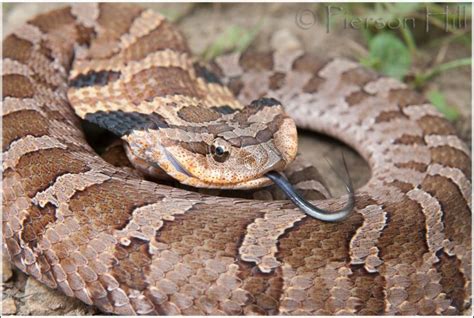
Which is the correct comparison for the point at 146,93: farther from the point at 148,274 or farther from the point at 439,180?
the point at 439,180

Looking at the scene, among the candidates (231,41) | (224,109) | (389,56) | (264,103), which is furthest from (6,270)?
(389,56)

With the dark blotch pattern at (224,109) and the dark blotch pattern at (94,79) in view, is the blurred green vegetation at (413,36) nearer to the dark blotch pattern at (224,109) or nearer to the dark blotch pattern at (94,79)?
the dark blotch pattern at (224,109)

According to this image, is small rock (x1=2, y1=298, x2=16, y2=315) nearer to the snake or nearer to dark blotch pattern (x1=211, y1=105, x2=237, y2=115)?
the snake

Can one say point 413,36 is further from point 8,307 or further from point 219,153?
point 8,307

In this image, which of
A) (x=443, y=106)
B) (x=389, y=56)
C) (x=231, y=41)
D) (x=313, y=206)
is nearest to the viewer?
(x=313, y=206)

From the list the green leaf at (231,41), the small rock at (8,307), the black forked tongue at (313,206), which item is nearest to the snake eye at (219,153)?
the black forked tongue at (313,206)

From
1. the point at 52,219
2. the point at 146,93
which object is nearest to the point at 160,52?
the point at 146,93
